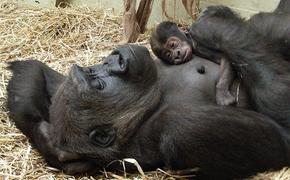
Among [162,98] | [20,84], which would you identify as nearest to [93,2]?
[20,84]

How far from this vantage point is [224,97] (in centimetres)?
295

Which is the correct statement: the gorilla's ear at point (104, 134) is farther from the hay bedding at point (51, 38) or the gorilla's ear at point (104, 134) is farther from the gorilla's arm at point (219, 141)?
the hay bedding at point (51, 38)

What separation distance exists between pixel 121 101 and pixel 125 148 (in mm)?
232

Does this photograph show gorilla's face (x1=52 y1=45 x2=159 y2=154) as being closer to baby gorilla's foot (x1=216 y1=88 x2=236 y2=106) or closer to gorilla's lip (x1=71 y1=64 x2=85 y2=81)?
gorilla's lip (x1=71 y1=64 x2=85 y2=81)

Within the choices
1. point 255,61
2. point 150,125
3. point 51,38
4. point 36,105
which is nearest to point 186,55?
point 255,61

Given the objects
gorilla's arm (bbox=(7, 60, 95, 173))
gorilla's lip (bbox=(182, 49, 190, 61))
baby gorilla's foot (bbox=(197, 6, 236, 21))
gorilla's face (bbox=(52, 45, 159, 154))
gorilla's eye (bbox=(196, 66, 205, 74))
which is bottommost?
gorilla's arm (bbox=(7, 60, 95, 173))

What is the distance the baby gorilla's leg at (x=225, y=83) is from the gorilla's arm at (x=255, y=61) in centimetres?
5

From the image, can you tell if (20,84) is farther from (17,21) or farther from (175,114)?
(17,21)

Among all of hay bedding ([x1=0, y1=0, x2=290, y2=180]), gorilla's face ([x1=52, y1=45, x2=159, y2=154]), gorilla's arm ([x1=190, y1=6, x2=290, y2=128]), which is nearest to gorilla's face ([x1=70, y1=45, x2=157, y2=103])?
gorilla's face ([x1=52, y1=45, x2=159, y2=154])

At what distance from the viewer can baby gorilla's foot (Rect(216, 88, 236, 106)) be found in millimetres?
2922

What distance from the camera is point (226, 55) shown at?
298 centimetres

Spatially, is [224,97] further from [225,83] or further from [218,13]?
[218,13]

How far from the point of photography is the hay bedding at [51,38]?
3.86 metres

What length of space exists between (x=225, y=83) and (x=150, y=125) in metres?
0.48
